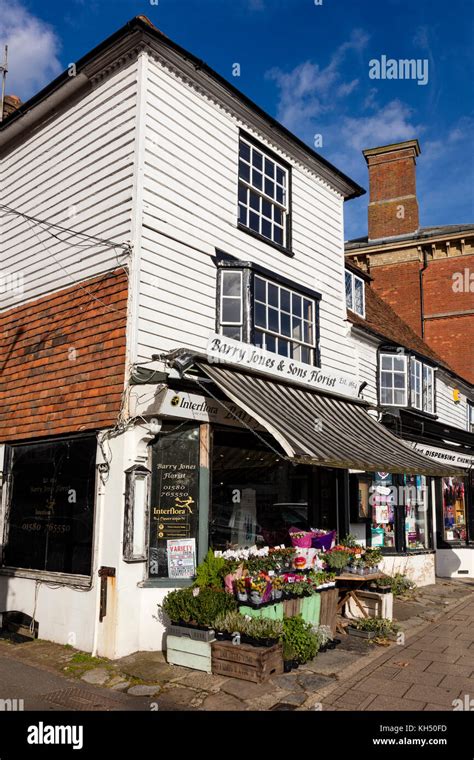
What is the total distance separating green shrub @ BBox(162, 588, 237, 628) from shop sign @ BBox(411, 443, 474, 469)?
9.12m

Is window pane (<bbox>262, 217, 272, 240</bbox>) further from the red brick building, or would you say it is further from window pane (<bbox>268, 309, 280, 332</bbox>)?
the red brick building

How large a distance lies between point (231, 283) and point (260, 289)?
2.50 ft

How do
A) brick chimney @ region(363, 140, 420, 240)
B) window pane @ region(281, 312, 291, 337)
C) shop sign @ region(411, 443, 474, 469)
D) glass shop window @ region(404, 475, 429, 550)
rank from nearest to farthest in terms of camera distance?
window pane @ region(281, 312, 291, 337)
glass shop window @ region(404, 475, 429, 550)
shop sign @ region(411, 443, 474, 469)
brick chimney @ region(363, 140, 420, 240)

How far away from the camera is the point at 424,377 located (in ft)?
59.7

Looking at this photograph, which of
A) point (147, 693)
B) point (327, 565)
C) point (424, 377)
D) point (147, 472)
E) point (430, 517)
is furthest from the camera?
point (424, 377)

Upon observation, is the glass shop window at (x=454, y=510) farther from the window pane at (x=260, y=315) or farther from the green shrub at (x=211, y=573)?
the green shrub at (x=211, y=573)

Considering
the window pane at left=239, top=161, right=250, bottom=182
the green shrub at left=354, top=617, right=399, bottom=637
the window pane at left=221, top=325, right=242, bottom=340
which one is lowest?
the green shrub at left=354, top=617, right=399, bottom=637

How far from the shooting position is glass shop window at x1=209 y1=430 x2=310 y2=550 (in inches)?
377

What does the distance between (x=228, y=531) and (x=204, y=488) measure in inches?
59.2

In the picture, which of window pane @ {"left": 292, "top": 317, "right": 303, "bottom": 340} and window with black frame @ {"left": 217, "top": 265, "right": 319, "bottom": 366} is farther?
window pane @ {"left": 292, "top": 317, "right": 303, "bottom": 340}

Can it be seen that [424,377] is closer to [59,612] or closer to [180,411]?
[180,411]

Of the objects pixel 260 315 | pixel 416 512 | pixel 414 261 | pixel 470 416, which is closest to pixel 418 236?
pixel 414 261

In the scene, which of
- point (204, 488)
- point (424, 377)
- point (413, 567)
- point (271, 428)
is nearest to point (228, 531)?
point (204, 488)

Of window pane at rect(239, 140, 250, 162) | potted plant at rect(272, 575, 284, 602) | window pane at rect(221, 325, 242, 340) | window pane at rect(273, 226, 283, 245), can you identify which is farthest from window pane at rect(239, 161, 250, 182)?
potted plant at rect(272, 575, 284, 602)
